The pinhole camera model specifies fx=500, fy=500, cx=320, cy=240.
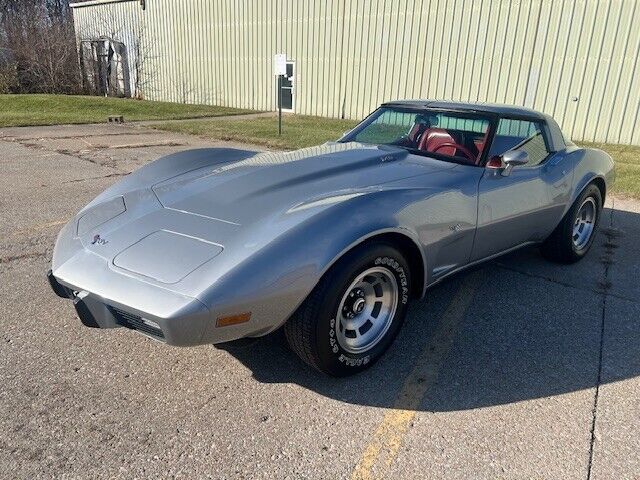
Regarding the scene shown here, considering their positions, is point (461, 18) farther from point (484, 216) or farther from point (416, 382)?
point (416, 382)

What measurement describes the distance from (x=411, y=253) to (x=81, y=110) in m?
16.9

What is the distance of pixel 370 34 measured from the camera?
1500 centimetres

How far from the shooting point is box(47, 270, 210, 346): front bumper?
2131 mm

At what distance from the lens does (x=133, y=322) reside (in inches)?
90.9

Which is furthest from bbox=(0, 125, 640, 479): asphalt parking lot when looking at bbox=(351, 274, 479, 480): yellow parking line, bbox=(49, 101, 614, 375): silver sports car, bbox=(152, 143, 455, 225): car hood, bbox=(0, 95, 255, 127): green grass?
bbox=(0, 95, 255, 127): green grass

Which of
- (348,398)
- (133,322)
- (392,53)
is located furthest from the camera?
(392,53)

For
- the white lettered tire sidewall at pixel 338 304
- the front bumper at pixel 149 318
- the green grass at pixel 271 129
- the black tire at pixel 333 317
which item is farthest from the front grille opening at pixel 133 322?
the green grass at pixel 271 129

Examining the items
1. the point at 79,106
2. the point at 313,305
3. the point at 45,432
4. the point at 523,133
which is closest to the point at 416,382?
the point at 313,305

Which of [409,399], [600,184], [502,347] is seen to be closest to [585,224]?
[600,184]

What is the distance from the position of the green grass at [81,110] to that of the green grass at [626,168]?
11951 mm

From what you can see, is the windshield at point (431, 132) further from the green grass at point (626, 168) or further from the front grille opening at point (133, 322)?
the green grass at point (626, 168)

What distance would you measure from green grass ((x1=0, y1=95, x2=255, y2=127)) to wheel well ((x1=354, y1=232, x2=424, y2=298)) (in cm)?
1385

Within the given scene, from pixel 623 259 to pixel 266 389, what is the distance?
3.86 metres

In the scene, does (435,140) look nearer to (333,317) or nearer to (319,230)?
(319,230)
